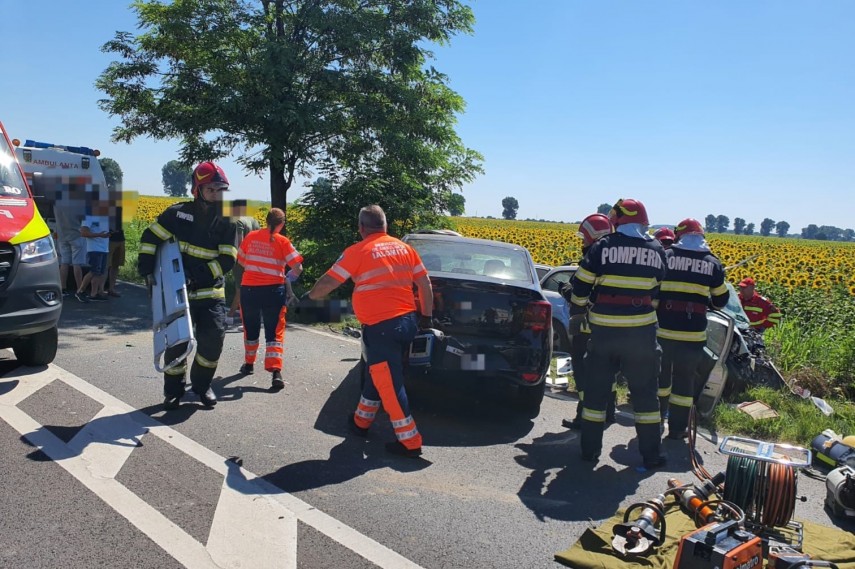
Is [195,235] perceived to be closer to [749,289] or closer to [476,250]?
[476,250]

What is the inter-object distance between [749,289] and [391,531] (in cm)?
789

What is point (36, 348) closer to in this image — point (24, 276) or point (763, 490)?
point (24, 276)

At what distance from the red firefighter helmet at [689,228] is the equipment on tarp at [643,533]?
3004 millimetres

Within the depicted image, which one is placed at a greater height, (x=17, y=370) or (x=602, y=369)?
(x=602, y=369)

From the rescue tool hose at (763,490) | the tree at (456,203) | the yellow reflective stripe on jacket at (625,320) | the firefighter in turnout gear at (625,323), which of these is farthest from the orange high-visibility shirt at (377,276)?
the tree at (456,203)

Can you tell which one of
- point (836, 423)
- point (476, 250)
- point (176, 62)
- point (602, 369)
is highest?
point (176, 62)

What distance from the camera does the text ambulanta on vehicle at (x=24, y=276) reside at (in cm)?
602

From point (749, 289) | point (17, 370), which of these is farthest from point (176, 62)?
point (749, 289)

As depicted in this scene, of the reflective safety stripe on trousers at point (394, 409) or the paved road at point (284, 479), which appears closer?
the paved road at point (284, 479)

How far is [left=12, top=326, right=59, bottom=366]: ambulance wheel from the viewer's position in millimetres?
6664

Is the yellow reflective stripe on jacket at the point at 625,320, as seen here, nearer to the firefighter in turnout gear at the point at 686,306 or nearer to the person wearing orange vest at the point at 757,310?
the firefighter in turnout gear at the point at 686,306

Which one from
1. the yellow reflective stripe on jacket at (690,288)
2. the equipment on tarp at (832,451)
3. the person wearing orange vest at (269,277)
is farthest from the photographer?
the person wearing orange vest at (269,277)

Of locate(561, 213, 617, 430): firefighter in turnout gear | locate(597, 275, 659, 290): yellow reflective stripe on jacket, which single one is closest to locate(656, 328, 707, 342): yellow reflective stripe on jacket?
locate(561, 213, 617, 430): firefighter in turnout gear

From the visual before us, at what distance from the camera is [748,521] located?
3.78 metres
